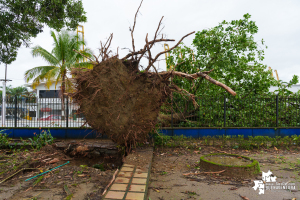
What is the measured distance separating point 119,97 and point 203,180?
2.55 metres

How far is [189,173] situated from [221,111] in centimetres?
450

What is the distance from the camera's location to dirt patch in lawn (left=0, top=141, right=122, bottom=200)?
350cm

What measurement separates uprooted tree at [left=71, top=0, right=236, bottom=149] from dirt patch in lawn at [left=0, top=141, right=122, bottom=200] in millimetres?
1073

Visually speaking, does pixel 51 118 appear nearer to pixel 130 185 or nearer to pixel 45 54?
pixel 130 185

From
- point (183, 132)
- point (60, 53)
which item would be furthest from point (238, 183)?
point (60, 53)

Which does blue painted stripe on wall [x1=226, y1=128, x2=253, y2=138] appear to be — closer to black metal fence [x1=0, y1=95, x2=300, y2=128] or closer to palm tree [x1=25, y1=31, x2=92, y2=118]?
black metal fence [x1=0, y1=95, x2=300, y2=128]

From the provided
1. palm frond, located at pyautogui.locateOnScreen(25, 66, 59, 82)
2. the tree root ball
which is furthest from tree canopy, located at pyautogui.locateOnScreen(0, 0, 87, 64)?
palm frond, located at pyautogui.locateOnScreen(25, 66, 59, 82)

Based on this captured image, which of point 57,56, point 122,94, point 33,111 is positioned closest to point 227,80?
point 122,94

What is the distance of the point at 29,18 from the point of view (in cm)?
817

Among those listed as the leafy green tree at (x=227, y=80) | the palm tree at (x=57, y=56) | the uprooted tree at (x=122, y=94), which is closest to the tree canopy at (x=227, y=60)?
the leafy green tree at (x=227, y=80)

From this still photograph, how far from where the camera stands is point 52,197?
333cm

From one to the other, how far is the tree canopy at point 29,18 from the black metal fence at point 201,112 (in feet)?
7.47

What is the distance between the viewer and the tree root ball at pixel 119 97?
16.0 feet

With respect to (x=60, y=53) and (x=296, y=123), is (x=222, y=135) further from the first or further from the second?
(x=60, y=53)
